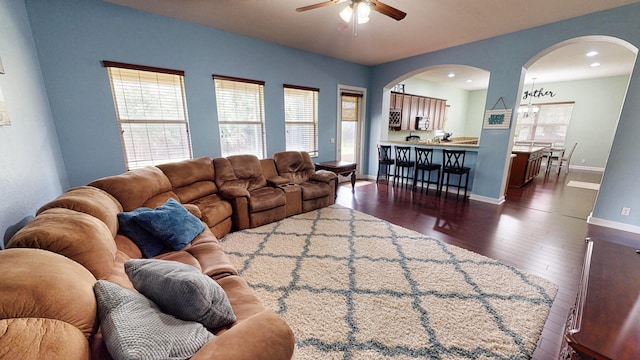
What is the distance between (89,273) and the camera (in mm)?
1108

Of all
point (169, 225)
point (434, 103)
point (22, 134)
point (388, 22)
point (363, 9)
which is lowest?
point (169, 225)

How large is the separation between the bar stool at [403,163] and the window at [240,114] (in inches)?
119

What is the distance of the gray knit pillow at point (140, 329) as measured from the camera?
32.4 inches

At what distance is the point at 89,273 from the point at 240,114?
11.4 feet

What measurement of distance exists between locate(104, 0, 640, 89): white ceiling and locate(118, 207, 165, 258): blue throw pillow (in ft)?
8.67

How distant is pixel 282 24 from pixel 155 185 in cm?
278

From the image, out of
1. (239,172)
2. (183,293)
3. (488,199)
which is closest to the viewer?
(183,293)

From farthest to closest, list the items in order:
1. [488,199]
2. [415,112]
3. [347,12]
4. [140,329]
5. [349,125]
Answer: [415,112], [349,125], [488,199], [347,12], [140,329]

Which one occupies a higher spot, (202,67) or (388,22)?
(388,22)

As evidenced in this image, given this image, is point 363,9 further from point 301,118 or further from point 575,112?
point 575,112

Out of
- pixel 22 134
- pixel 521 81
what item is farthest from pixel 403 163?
pixel 22 134

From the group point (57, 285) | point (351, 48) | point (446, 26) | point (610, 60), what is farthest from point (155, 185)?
point (610, 60)

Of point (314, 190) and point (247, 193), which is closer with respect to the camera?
point (247, 193)

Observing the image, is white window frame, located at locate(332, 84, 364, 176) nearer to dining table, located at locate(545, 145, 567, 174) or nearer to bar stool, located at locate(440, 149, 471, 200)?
bar stool, located at locate(440, 149, 471, 200)
